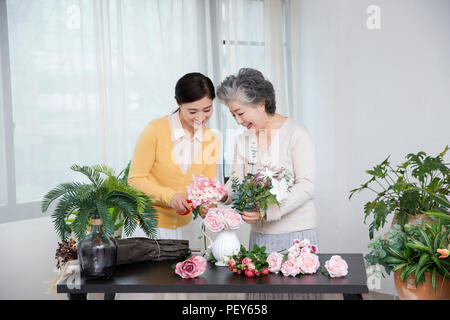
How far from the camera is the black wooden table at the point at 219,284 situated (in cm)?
211

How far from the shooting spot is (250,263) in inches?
88.8

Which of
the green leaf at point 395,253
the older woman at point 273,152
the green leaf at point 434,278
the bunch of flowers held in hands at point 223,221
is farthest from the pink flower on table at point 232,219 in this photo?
the green leaf at point 434,278

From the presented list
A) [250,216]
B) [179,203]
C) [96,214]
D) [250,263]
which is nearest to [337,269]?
[250,263]

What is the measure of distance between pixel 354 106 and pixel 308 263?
2805 millimetres

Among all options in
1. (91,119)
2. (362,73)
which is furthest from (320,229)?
(91,119)

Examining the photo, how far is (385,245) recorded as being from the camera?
8.79 feet

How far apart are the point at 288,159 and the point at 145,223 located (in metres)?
0.85

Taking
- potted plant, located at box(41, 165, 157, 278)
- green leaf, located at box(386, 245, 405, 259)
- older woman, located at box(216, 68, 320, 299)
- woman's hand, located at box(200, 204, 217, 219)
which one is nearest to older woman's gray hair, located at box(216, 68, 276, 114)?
older woman, located at box(216, 68, 320, 299)

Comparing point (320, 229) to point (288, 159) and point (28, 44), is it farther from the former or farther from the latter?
point (28, 44)

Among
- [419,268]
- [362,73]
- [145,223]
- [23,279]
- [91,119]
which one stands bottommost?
[23,279]

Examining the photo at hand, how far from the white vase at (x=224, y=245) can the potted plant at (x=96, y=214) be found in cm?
38

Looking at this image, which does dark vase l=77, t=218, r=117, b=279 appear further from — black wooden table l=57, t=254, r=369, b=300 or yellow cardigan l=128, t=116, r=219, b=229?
yellow cardigan l=128, t=116, r=219, b=229

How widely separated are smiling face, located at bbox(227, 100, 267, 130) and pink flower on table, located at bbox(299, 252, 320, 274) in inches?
33.5

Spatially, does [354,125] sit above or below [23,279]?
above
